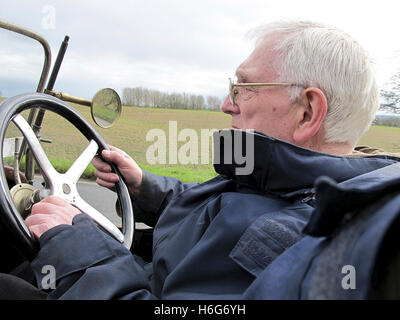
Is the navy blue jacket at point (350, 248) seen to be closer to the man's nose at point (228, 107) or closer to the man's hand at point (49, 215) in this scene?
the man's hand at point (49, 215)

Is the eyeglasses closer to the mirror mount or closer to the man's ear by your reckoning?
the man's ear

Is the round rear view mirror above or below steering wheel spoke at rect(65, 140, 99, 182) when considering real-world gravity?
above

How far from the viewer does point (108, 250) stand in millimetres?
1166

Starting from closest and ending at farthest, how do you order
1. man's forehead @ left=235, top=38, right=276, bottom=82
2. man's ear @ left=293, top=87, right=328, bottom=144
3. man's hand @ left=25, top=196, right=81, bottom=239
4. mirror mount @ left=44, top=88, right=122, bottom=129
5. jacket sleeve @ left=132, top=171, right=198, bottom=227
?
man's hand @ left=25, top=196, right=81, bottom=239 → man's ear @ left=293, top=87, right=328, bottom=144 → man's forehead @ left=235, top=38, right=276, bottom=82 → mirror mount @ left=44, top=88, right=122, bottom=129 → jacket sleeve @ left=132, top=171, right=198, bottom=227

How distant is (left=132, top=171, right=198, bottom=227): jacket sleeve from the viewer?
6.46ft

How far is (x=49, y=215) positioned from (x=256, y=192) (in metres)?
0.68

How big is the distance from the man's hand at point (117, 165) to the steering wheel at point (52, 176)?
3cm

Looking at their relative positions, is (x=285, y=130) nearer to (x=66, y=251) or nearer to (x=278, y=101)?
(x=278, y=101)

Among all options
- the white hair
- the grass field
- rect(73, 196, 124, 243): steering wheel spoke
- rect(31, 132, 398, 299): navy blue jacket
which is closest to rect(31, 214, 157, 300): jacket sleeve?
rect(31, 132, 398, 299): navy blue jacket

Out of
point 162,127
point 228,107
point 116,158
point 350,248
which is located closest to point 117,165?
point 116,158

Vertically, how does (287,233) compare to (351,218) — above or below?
below

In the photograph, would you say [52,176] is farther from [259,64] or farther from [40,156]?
[259,64]

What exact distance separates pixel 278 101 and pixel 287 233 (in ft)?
1.97
